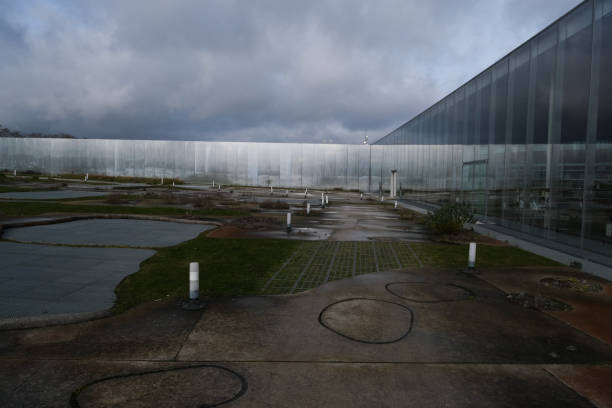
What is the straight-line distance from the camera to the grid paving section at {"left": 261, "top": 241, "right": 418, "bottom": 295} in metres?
8.71

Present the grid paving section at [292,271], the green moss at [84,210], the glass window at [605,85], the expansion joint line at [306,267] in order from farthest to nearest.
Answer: the green moss at [84,210] < the glass window at [605,85] < the expansion joint line at [306,267] < the grid paving section at [292,271]

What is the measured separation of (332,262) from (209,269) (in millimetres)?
3161

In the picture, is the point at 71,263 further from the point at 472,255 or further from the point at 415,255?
the point at 472,255

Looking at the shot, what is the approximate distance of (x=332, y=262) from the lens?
10758 mm

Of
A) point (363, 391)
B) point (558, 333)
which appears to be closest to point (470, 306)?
point (558, 333)

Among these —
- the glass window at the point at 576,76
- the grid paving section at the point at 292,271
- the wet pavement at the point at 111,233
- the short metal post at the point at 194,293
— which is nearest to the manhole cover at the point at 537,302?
the grid paving section at the point at 292,271

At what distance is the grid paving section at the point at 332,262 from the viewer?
8709mm

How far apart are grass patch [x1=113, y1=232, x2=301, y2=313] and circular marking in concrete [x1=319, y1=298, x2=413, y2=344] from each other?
1.89m

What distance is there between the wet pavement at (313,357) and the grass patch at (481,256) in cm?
363

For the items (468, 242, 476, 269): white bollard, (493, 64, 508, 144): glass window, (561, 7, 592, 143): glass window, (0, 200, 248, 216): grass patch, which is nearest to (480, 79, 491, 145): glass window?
(493, 64, 508, 144): glass window

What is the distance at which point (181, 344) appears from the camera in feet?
18.0

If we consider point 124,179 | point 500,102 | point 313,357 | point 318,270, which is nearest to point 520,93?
point 500,102

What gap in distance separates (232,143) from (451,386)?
57.5 meters

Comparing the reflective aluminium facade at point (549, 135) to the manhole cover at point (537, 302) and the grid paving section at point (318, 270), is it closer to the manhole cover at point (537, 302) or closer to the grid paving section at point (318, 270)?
the manhole cover at point (537, 302)
